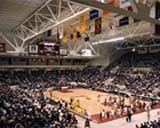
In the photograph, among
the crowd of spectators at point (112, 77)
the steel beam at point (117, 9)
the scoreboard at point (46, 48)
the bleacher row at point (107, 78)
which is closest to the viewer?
the steel beam at point (117, 9)

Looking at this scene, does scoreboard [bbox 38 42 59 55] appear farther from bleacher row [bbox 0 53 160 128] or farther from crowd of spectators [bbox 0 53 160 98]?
crowd of spectators [bbox 0 53 160 98]

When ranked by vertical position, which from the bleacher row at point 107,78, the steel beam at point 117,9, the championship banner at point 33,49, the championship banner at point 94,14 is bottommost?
the bleacher row at point 107,78

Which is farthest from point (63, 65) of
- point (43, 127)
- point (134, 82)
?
point (43, 127)

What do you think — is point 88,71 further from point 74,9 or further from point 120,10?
point 120,10

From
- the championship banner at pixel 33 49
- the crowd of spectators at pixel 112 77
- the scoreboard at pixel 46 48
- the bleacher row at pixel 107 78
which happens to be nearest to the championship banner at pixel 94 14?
the scoreboard at pixel 46 48

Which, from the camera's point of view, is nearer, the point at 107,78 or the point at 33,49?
the point at 33,49

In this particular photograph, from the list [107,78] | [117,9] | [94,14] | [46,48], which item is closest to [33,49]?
[46,48]

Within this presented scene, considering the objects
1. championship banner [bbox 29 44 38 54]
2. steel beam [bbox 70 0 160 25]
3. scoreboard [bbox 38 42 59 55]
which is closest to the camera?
steel beam [bbox 70 0 160 25]

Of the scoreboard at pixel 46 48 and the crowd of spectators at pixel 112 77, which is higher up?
the scoreboard at pixel 46 48

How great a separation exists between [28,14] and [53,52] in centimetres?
826

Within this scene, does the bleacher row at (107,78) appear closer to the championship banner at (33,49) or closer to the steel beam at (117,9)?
the championship banner at (33,49)

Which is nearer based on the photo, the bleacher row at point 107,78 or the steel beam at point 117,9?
the steel beam at point 117,9

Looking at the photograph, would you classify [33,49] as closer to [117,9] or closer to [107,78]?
[107,78]

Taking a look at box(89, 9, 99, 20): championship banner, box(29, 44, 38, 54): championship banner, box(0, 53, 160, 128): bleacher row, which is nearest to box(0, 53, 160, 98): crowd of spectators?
box(0, 53, 160, 128): bleacher row
